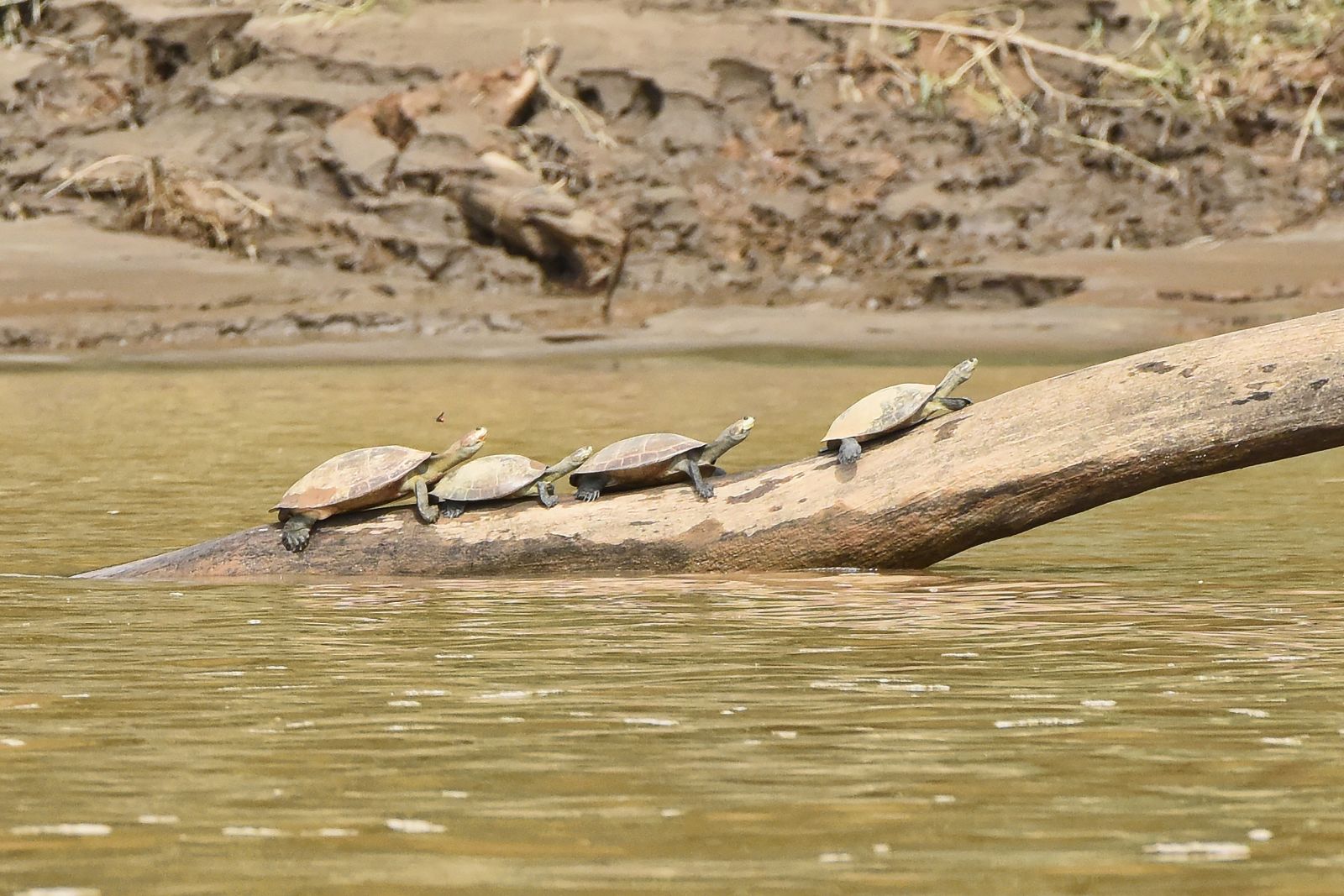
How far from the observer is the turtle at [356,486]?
650cm

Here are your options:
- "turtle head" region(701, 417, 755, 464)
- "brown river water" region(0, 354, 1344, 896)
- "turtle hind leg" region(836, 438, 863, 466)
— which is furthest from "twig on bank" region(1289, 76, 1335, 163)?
"turtle hind leg" region(836, 438, 863, 466)

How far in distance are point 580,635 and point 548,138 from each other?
1778cm

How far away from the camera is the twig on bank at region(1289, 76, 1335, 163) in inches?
857

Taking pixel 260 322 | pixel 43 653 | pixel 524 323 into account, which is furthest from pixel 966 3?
pixel 43 653

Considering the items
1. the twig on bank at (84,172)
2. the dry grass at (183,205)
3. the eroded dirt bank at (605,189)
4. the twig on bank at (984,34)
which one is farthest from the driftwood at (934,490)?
the twig on bank at (984,34)

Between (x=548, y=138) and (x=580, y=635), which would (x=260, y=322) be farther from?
(x=580, y=635)

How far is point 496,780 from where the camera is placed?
3592 millimetres

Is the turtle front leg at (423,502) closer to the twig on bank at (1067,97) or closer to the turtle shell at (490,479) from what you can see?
the turtle shell at (490,479)

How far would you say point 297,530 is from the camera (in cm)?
664

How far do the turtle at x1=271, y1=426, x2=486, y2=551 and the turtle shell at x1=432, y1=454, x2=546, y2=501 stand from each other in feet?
0.31

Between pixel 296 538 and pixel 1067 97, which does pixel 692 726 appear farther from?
pixel 1067 97

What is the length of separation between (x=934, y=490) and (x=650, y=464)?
0.98 m

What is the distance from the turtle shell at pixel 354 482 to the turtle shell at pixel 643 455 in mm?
616

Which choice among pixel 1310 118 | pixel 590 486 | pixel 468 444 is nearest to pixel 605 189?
pixel 1310 118
